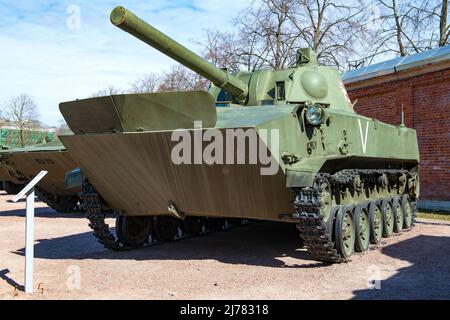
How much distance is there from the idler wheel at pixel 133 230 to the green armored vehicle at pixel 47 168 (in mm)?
4336

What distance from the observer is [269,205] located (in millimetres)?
6301

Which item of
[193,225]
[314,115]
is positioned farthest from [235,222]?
[314,115]

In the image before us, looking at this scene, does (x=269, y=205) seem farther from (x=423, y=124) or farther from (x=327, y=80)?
(x=423, y=124)

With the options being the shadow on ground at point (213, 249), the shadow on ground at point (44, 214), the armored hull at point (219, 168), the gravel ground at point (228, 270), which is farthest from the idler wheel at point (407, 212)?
the shadow on ground at point (44, 214)

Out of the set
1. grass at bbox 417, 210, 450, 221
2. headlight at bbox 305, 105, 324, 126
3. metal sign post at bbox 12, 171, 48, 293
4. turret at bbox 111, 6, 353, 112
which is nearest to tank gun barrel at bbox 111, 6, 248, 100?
turret at bbox 111, 6, 353, 112

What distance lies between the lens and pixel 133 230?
27.1 feet

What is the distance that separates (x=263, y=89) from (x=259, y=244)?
2.52 m

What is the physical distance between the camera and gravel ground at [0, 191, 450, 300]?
5.34 meters

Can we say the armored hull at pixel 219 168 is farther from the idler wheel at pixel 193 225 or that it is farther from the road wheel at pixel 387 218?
the idler wheel at pixel 193 225

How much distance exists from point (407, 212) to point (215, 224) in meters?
3.61

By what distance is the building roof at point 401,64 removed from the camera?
1295 cm

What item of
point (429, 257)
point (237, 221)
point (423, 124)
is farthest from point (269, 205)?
point (423, 124)

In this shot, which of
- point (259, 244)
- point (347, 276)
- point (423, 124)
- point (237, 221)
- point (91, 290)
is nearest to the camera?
point (91, 290)
